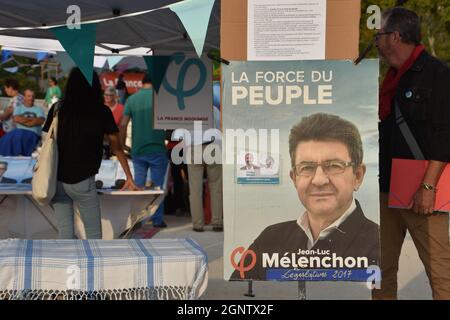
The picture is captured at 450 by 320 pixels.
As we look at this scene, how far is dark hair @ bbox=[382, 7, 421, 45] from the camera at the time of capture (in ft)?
13.6

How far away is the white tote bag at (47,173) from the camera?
5.44 metres

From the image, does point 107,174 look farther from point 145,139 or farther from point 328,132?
point 328,132

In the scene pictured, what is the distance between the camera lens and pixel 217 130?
8.47 meters

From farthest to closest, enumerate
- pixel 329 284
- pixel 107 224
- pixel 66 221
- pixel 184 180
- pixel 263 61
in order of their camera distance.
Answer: pixel 184 180
pixel 107 224
pixel 329 284
pixel 66 221
pixel 263 61

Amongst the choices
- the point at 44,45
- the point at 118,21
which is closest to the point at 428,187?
the point at 118,21

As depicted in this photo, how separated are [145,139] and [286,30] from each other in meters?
5.24

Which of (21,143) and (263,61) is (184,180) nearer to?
(21,143)

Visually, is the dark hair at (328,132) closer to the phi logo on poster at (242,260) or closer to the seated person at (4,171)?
the phi logo on poster at (242,260)
